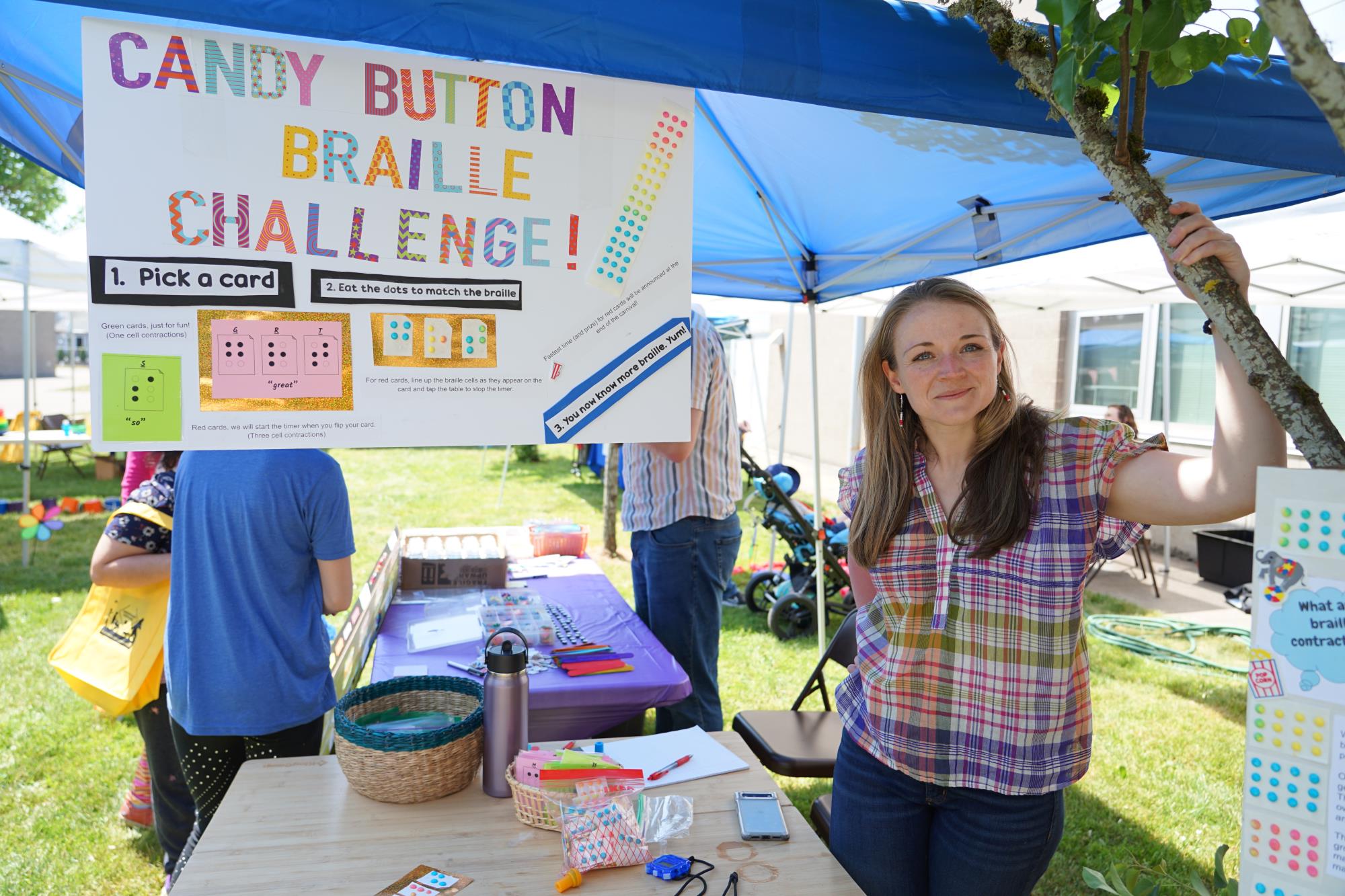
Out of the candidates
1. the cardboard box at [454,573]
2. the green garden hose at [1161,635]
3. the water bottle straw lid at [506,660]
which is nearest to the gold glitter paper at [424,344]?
the water bottle straw lid at [506,660]

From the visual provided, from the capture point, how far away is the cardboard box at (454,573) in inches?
143

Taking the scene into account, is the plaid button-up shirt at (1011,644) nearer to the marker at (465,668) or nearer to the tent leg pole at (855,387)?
the marker at (465,668)

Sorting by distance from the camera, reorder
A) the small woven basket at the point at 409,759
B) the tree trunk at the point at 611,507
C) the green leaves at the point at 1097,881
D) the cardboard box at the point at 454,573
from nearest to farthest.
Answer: the green leaves at the point at 1097,881
the small woven basket at the point at 409,759
the cardboard box at the point at 454,573
the tree trunk at the point at 611,507

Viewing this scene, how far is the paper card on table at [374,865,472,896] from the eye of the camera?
134cm

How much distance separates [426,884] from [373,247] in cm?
100

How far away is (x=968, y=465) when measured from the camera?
1647 mm

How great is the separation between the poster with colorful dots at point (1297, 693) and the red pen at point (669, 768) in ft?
3.72

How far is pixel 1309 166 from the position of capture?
61.7 inches

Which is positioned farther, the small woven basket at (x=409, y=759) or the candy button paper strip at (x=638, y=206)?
the small woven basket at (x=409, y=759)

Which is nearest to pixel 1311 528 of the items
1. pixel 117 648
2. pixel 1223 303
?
pixel 1223 303

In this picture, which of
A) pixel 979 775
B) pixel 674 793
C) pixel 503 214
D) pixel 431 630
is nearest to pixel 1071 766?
pixel 979 775

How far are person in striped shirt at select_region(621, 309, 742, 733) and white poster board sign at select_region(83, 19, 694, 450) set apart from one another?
1671 millimetres

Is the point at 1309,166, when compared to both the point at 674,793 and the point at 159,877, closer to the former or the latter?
the point at 674,793

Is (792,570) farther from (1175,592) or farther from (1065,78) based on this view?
(1065,78)
